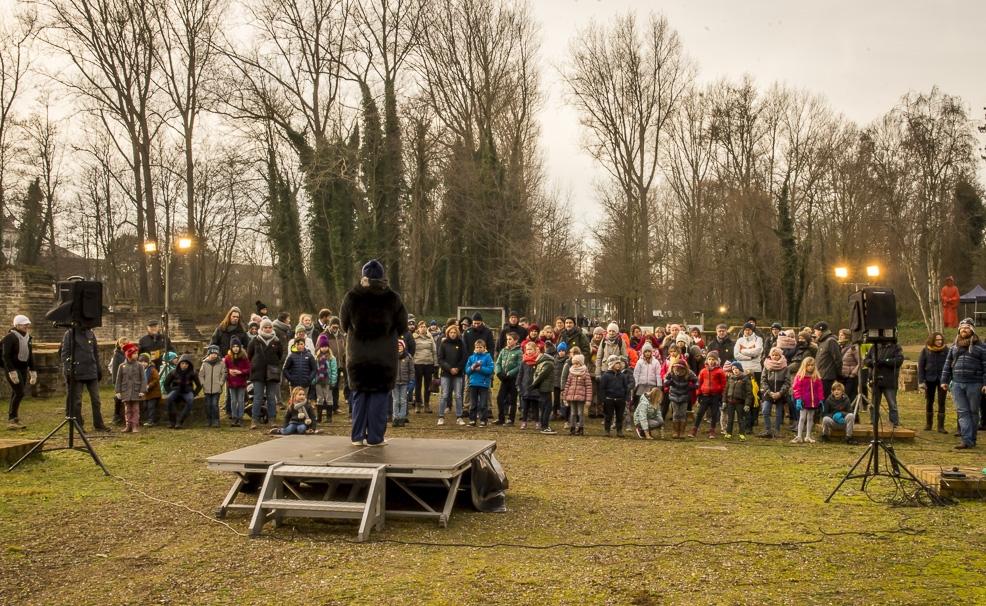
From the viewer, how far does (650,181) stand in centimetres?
4212

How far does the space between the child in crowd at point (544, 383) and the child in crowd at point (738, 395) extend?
2904 mm

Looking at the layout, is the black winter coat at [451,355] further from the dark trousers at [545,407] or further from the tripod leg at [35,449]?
the tripod leg at [35,449]

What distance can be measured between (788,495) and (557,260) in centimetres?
3106

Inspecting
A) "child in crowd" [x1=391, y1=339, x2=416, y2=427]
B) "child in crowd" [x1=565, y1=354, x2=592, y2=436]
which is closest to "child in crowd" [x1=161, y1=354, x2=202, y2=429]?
"child in crowd" [x1=391, y1=339, x2=416, y2=427]

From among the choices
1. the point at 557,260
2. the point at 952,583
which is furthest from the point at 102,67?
the point at 952,583

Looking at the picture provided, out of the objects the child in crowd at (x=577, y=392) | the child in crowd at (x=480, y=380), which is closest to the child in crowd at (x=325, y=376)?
the child in crowd at (x=480, y=380)

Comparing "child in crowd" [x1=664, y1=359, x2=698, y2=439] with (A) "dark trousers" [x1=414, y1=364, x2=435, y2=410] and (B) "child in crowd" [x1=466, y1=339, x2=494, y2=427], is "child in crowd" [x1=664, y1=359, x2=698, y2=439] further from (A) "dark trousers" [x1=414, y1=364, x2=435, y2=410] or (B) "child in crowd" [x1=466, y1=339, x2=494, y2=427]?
(A) "dark trousers" [x1=414, y1=364, x2=435, y2=410]

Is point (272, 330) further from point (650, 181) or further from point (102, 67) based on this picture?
point (650, 181)

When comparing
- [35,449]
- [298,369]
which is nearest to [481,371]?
[298,369]

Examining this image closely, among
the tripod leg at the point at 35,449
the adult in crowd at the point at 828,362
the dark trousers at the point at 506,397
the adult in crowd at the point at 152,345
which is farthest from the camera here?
the adult in crowd at the point at 152,345

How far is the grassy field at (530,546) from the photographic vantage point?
538cm

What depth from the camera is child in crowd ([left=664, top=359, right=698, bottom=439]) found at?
13.3 metres

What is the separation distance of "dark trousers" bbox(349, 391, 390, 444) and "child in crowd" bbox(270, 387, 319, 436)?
14.7 feet

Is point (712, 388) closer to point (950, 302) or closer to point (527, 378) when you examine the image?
point (527, 378)
